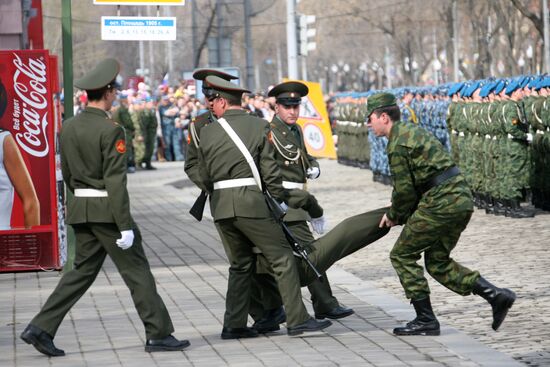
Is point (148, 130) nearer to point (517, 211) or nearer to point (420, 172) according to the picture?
point (517, 211)

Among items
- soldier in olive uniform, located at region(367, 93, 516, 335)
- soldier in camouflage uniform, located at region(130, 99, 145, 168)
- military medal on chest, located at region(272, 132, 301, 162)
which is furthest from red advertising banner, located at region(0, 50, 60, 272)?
soldier in camouflage uniform, located at region(130, 99, 145, 168)

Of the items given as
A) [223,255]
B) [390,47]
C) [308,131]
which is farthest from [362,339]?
[390,47]

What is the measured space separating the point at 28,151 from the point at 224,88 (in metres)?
4.48

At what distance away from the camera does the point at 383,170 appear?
28.2 metres

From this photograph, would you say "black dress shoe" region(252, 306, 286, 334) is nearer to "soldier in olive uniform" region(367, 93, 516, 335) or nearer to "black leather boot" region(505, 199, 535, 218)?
"soldier in olive uniform" region(367, 93, 516, 335)

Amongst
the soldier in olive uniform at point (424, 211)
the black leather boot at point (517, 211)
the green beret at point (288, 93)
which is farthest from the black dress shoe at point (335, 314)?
the black leather boot at point (517, 211)

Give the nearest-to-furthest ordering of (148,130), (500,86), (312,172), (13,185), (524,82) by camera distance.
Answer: (312,172), (13,185), (524,82), (500,86), (148,130)

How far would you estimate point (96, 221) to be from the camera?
31.6 feet

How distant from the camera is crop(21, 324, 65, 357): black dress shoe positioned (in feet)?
31.7

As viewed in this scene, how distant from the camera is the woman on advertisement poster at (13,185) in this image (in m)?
14.2

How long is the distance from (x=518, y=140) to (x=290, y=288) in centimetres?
951

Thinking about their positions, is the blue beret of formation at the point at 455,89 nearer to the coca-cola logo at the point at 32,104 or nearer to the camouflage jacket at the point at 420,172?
the coca-cola logo at the point at 32,104

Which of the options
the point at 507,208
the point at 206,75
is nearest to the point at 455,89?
the point at 507,208

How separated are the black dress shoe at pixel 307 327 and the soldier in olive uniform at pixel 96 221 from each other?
28.7 inches
